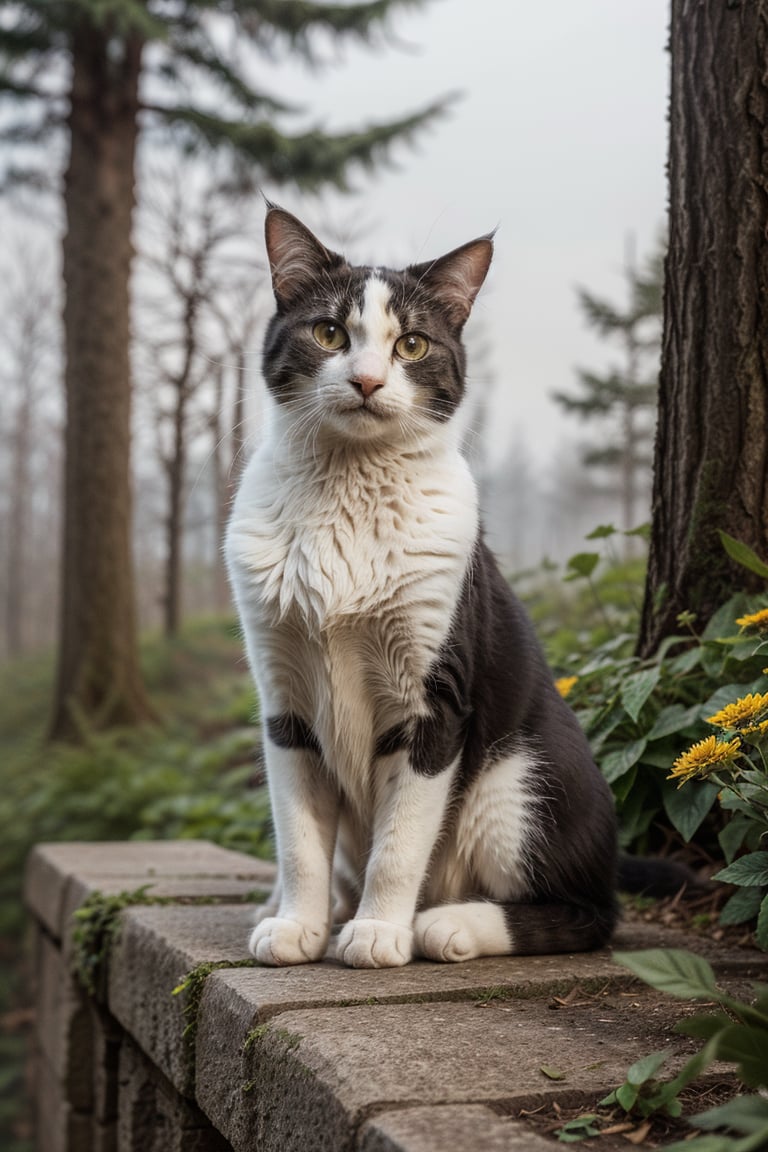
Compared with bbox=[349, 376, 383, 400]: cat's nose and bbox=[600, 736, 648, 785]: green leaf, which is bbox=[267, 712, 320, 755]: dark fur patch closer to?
bbox=[349, 376, 383, 400]: cat's nose

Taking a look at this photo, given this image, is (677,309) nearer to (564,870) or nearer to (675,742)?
(675,742)

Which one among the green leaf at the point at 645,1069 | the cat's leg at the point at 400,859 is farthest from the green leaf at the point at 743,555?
the green leaf at the point at 645,1069

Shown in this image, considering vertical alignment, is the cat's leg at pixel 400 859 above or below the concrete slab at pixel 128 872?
above

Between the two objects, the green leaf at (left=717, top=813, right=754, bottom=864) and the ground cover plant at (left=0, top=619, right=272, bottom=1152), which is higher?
the green leaf at (left=717, top=813, right=754, bottom=864)

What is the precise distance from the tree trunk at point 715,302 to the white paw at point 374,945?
115 centimetres

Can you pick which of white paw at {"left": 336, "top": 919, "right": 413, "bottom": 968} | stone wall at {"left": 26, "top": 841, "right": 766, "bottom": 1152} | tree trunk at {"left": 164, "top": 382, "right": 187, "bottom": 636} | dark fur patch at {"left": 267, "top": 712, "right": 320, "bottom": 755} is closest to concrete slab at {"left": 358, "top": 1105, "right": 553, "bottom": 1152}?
stone wall at {"left": 26, "top": 841, "right": 766, "bottom": 1152}

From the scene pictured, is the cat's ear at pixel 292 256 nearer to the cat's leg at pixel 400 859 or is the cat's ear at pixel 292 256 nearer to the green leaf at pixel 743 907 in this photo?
the cat's leg at pixel 400 859

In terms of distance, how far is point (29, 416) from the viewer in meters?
22.3

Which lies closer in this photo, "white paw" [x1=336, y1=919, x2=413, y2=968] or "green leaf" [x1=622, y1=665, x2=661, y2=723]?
"white paw" [x1=336, y1=919, x2=413, y2=968]

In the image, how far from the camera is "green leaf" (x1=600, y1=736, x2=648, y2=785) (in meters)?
2.37

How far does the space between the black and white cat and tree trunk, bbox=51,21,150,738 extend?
18.8 feet

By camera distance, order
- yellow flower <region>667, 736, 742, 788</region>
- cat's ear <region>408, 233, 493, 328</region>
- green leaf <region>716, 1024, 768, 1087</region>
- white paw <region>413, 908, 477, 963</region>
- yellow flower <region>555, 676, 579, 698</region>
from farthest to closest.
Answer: yellow flower <region>555, 676, 579, 698</region>
cat's ear <region>408, 233, 493, 328</region>
white paw <region>413, 908, 477, 963</region>
yellow flower <region>667, 736, 742, 788</region>
green leaf <region>716, 1024, 768, 1087</region>

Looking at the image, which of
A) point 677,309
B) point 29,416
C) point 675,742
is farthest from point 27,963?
point 29,416

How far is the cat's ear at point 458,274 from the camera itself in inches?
83.7
